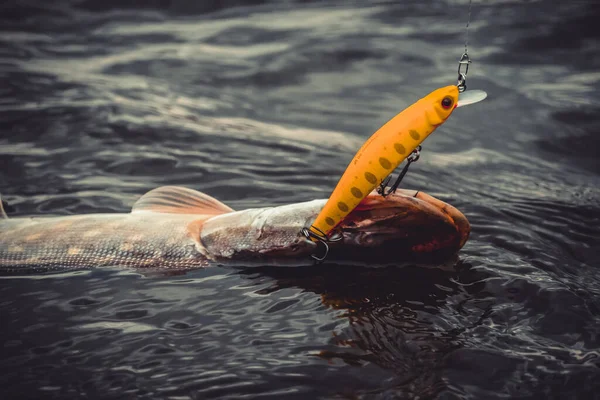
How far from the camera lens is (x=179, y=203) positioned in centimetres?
494

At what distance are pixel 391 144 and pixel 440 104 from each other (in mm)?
342

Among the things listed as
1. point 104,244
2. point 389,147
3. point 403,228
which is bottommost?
point 104,244

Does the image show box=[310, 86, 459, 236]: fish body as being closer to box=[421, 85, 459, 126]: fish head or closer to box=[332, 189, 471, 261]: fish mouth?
box=[421, 85, 459, 126]: fish head

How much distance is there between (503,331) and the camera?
391cm

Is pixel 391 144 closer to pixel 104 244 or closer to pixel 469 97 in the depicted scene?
pixel 469 97

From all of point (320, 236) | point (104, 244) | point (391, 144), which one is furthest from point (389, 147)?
point (104, 244)

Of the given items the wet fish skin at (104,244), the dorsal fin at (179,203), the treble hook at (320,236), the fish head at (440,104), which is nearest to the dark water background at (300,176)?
the wet fish skin at (104,244)

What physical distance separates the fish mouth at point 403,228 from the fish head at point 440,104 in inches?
22.4

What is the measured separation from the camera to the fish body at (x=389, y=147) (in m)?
3.65

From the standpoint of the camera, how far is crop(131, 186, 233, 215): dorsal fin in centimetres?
490

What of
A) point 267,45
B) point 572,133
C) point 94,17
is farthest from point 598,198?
point 94,17

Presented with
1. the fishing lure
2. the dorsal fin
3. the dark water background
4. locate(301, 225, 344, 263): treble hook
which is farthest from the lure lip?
the dorsal fin

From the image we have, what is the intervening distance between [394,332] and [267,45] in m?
8.46

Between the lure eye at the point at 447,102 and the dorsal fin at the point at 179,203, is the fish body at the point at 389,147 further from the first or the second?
the dorsal fin at the point at 179,203
